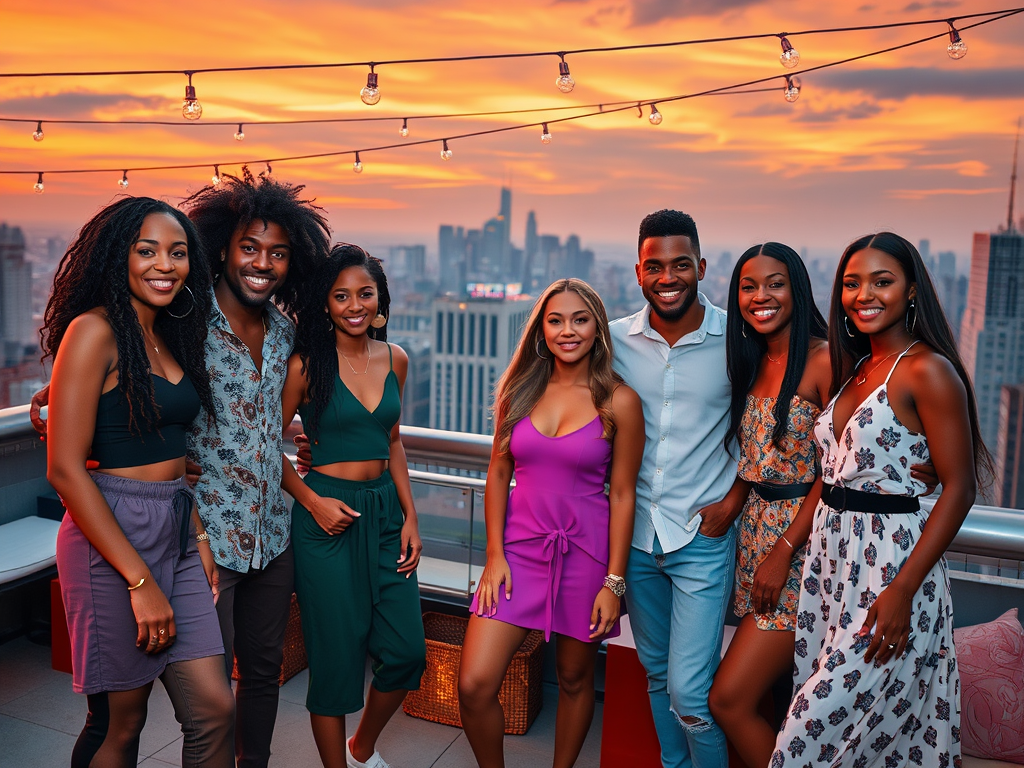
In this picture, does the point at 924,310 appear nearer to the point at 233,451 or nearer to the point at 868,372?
the point at 868,372

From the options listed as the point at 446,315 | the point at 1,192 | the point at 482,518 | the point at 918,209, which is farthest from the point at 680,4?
the point at 482,518

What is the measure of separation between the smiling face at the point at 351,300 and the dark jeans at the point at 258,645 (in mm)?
682

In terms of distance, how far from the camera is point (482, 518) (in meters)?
3.27

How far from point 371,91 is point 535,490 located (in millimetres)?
2945

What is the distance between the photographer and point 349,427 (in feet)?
7.96

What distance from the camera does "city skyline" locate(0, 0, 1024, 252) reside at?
22.7 meters

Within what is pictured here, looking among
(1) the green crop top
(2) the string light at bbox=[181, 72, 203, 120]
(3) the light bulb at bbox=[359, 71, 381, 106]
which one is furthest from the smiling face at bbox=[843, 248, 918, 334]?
(2) the string light at bbox=[181, 72, 203, 120]

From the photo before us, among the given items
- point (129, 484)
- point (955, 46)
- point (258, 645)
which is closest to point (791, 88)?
point (955, 46)

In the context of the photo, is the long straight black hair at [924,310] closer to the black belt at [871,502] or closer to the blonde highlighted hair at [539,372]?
the black belt at [871,502]

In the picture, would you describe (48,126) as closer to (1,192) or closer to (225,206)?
(1,192)

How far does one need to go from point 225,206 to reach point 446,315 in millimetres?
27328

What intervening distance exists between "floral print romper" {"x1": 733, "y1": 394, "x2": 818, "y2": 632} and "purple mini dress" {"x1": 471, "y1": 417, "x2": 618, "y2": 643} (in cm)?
39

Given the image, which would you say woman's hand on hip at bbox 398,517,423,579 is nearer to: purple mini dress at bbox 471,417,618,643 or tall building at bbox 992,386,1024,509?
purple mini dress at bbox 471,417,618,643

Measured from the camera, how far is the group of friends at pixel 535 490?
1903 mm
